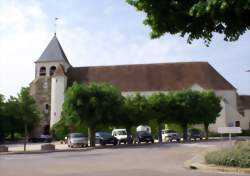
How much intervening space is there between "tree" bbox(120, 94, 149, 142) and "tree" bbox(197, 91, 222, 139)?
8.93 meters

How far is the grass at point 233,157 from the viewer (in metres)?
19.6

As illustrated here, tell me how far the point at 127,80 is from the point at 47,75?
51.0ft

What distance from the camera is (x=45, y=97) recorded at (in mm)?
91250

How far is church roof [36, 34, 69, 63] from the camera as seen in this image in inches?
3600

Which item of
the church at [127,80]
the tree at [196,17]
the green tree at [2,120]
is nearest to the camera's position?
the tree at [196,17]

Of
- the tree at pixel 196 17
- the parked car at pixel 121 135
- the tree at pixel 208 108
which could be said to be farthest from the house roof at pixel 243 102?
the tree at pixel 196 17

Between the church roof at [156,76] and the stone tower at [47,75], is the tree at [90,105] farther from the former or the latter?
the stone tower at [47,75]

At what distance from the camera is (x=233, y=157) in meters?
20.1

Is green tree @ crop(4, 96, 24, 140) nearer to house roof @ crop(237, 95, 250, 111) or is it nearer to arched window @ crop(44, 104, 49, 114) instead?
arched window @ crop(44, 104, 49, 114)

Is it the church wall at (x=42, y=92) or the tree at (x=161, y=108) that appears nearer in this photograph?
the tree at (x=161, y=108)

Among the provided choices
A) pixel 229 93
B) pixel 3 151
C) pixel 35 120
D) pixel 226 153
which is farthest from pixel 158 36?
pixel 229 93

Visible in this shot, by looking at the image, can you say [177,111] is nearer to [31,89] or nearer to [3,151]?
[3,151]

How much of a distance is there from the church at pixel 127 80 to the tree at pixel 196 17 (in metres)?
71.3

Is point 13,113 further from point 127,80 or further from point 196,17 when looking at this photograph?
point 196,17
